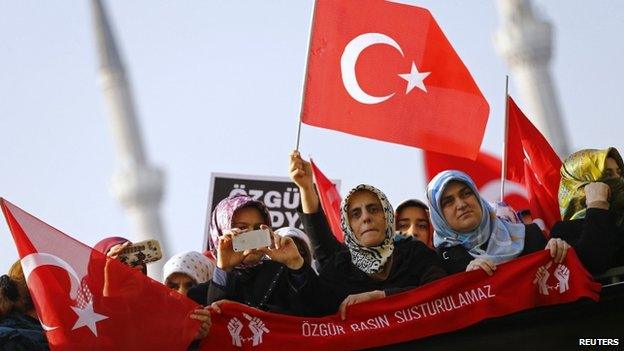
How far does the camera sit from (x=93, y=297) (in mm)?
4730

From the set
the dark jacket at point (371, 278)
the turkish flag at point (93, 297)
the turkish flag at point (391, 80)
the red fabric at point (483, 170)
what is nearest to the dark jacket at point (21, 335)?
the turkish flag at point (93, 297)

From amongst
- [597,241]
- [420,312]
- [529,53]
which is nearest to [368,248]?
[420,312]

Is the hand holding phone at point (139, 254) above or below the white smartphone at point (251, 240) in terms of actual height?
below

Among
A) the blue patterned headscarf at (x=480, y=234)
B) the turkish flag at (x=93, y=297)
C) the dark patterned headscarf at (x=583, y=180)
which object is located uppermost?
the dark patterned headscarf at (x=583, y=180)

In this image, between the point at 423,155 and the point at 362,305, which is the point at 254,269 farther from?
the point at 423,155

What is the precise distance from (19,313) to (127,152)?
62682mm

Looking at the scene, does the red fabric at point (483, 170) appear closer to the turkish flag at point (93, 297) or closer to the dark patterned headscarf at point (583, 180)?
the dark patterned headscarf at point (583, 180)

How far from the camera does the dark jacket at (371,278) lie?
4.95 meters

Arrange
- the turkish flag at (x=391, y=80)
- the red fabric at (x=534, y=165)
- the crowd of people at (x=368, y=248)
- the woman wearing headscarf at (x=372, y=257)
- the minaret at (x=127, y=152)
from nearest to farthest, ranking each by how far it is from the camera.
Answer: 1. the crowd of people at (x=368, y=248)
2. the woman wearing headscarf at (x=372, y=257)
3. the turkish flag at (x=391, y=80)
4. the red fabric at (x=534, y=165)
5. the minaret at (x=127, y=152)

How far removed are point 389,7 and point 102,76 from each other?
206 feet

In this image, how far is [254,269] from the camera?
5004 millimetres

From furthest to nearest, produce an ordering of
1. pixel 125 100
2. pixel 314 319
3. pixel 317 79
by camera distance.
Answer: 1. pixel 125 100
2. pixel 317 79
3. pixel 314 319

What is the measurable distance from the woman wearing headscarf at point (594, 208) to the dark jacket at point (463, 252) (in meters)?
0.07

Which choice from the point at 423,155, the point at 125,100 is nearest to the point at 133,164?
the point at 125,100
